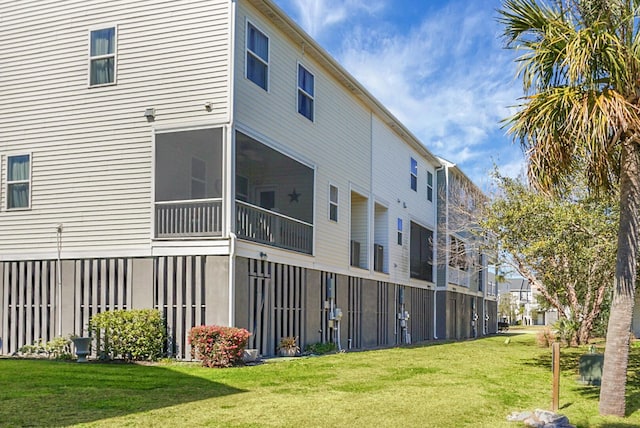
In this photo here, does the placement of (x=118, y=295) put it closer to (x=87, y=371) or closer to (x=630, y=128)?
(x=87, y=371)

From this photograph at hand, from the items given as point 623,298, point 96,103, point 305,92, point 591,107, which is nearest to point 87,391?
point 623,298

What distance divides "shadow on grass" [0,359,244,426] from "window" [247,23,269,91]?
7.13m

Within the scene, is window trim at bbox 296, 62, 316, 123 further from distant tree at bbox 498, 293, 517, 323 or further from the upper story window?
distant tree at bbox 498, 293, 517, 323

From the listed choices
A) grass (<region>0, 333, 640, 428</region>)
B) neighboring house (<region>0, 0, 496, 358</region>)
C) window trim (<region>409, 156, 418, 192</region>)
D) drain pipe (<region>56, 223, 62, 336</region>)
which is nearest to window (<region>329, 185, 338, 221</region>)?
neighboring house (<region>0, 0, 496, 358</region>)

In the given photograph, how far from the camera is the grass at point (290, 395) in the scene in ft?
27.3

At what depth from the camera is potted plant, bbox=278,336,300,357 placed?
16.6 meters

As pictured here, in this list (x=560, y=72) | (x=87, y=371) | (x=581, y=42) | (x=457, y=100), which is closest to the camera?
(x=581, y=42)

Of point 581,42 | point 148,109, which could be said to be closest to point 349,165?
point 148,109

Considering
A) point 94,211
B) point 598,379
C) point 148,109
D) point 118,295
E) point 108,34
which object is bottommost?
point 598,379

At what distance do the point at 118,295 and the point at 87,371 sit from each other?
10.3 ft

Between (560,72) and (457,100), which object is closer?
(560,72)

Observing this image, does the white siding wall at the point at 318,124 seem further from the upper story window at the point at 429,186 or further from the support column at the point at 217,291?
the upper story window at the point at 429,186

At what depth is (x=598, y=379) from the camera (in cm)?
1305

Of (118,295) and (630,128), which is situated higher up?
(630,128)
